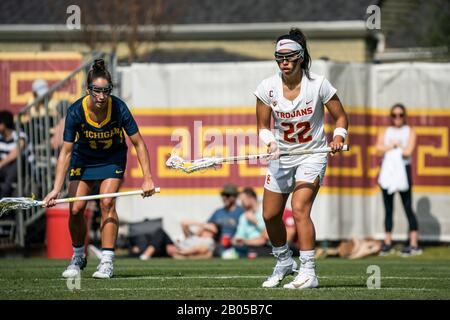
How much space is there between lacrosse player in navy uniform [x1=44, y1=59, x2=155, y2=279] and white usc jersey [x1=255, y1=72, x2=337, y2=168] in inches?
64.6

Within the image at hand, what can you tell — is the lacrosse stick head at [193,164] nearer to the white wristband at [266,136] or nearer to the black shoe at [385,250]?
the white wristband at [266,136]

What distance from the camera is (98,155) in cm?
1144

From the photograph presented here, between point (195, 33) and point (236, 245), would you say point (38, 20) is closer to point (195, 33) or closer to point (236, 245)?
point (195, 33)

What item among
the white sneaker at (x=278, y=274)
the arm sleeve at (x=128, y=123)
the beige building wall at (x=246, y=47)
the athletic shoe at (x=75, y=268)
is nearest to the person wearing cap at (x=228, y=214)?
the athletic shoe at (x=75, y=268)

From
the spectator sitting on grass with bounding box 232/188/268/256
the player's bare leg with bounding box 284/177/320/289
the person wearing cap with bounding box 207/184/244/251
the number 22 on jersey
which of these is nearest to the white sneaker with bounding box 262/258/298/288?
the player's bare leg with bounding box 284/177/320/289

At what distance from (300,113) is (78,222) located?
2899 mm

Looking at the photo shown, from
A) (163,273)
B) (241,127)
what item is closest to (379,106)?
(241,127)

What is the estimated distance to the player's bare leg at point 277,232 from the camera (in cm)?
1020

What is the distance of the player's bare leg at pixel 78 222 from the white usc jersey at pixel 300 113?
2.35 meters

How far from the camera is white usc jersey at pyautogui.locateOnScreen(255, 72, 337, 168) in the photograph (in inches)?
395

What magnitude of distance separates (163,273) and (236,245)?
→ 207 inches

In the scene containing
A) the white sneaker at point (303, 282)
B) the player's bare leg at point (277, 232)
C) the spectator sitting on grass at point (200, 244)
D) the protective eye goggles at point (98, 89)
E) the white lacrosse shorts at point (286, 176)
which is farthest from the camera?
the spectator sitting on grass at point (200, 244)
